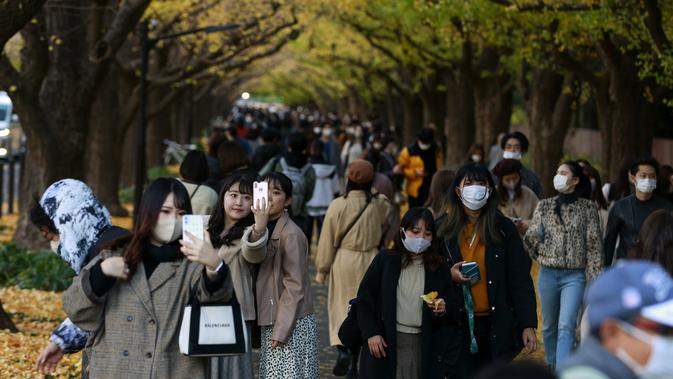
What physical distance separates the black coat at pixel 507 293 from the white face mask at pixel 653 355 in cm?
443

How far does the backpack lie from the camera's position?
14.0 meters

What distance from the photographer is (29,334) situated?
12023 mm

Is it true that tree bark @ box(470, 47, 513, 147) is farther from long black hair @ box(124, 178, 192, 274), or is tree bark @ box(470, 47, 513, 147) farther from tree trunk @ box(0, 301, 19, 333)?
long black hair @ box(124, 178, 192, 274)

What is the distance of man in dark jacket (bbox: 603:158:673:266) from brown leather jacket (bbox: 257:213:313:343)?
2.83 m

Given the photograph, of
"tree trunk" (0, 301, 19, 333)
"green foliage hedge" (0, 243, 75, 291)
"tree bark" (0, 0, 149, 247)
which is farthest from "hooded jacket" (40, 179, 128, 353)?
"tree bark" (0, 0, 149, 247)

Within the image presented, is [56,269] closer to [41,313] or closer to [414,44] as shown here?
[41,313]

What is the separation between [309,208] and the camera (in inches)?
675

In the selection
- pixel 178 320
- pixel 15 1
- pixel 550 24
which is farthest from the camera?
pixel 550 24

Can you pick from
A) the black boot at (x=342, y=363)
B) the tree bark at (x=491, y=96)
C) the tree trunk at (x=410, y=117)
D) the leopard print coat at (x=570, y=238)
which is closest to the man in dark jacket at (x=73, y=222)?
the leopard print coat at (x=570, y=238)

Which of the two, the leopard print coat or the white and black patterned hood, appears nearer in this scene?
the white and black patterned hood

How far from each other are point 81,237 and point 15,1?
433 cm

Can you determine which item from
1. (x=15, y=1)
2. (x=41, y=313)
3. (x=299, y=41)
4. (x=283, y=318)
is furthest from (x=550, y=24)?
(x=299, y=41)

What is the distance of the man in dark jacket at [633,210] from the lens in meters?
9.80

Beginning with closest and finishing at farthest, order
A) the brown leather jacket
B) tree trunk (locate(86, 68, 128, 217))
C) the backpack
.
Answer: the brown leather jacket < the backpack < tree trunk (locate(86, 68, 128, 217))
